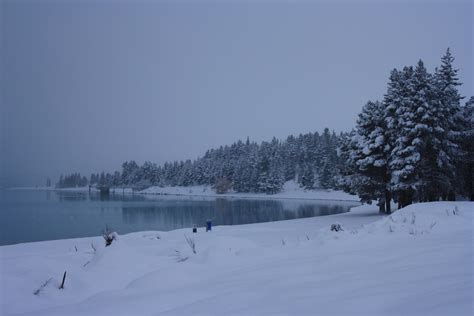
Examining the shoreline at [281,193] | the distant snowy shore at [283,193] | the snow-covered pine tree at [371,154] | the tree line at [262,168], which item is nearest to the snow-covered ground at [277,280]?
the snow-covered pine tree at [371,154]

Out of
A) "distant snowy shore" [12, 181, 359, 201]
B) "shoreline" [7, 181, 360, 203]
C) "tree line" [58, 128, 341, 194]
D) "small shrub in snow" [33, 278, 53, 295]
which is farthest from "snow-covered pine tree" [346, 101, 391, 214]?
"tree line" [58, 128, 341, 194]

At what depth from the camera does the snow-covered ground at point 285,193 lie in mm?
77062

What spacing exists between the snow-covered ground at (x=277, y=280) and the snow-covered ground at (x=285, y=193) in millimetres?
68217

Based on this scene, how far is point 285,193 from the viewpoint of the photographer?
89500 mm

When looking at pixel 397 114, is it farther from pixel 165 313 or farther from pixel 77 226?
pixel 77 226

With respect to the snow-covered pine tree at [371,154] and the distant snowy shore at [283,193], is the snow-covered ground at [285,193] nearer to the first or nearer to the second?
the distant snowy shore at [283,193]

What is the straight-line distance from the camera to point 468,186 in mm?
25344

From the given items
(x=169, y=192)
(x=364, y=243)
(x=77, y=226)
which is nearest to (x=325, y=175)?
(x=169, y=192)

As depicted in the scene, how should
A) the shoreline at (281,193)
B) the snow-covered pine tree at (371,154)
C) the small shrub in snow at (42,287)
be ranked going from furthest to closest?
1. the shoreline at (281,193)
2. the snow-covered pine tree at (371,154)
3. the small shrub in snow at (42,287)

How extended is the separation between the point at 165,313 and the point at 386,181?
26.0 metres

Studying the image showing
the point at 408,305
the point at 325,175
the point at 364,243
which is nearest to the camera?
the point at 408,305

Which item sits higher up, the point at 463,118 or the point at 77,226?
the point at 463,118

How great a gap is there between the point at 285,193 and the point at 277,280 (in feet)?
282

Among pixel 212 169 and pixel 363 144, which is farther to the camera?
pixel 212 169
